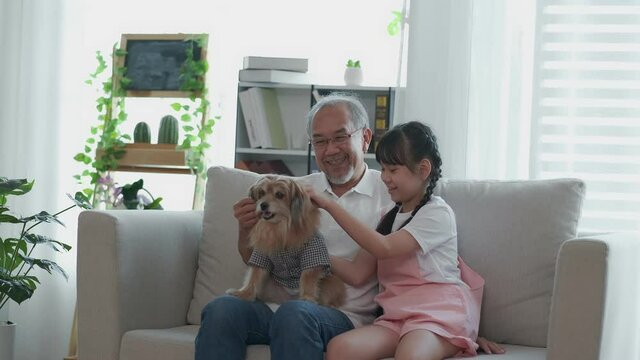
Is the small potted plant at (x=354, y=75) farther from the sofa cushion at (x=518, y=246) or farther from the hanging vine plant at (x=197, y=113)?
the sofa cushion at (x=518, y=246)

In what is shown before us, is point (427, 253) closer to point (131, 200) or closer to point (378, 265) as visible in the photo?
point (378, 265)

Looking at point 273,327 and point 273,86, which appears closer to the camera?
point 273,327

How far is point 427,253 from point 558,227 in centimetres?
42

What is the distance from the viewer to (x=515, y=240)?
2686 mm

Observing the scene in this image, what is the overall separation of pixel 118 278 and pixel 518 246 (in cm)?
114

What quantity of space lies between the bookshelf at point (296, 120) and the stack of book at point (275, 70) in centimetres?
3

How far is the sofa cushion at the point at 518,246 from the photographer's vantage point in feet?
8.66

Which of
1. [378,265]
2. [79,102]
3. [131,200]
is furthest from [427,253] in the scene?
[79,102]

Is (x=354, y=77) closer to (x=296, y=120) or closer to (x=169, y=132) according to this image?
(x=296, y=120)

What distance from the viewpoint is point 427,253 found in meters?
2.53

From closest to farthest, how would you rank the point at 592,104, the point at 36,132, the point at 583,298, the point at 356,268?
the point at 583,298
the point at 356,268
the point at 592,104
the point at 36,132

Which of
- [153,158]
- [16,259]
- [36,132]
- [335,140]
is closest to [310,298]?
[335,140]

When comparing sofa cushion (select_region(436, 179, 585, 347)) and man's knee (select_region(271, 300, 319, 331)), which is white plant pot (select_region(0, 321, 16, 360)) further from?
sofa cushion (select_region(436, 179, 585, 347))

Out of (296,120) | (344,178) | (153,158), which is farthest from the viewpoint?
(153,158)
